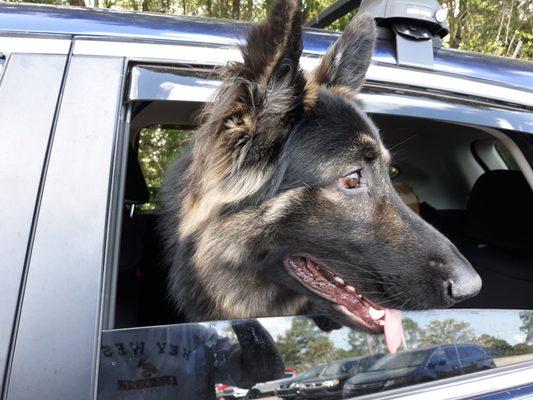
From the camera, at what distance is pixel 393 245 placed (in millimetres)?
1915

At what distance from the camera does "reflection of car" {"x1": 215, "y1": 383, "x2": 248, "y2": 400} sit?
1354 mm

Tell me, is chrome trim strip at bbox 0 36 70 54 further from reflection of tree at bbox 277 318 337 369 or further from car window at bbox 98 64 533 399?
reflection of tree at bbox 277 318 337 369

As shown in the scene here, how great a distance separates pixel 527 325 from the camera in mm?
1905

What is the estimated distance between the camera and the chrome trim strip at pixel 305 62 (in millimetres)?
1591

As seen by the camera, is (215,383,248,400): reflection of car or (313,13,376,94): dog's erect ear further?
(313,13,376,94): dog's erect ear

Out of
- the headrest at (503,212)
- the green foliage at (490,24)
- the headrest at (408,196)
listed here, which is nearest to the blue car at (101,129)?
the headrest at (503,212)

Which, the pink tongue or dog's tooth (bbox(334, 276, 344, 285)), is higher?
dog's tooth (bbox(334, 276, 344, 285))

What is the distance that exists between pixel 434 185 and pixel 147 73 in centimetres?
324

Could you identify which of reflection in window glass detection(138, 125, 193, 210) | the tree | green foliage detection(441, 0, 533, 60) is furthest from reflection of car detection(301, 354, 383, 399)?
green foliage detection(441, 0, 533, 60)

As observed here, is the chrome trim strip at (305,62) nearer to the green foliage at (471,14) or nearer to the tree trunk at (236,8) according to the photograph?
the green foliage at (471,14)

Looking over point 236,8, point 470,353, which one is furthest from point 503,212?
point 236,8

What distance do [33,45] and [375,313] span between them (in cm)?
148

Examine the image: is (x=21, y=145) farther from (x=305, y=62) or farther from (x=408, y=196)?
(x=408, y=196)

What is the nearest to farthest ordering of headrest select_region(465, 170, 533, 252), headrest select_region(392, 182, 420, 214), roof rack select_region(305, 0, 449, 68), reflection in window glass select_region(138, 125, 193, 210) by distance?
roof rack select_region(305, 0, 449, 68) < reflection in window glass select_region(138, 125, 193, 210) < headrest select_region(465, 170, 533, 252) < headrest select_region(392, 182, 420, 214)
